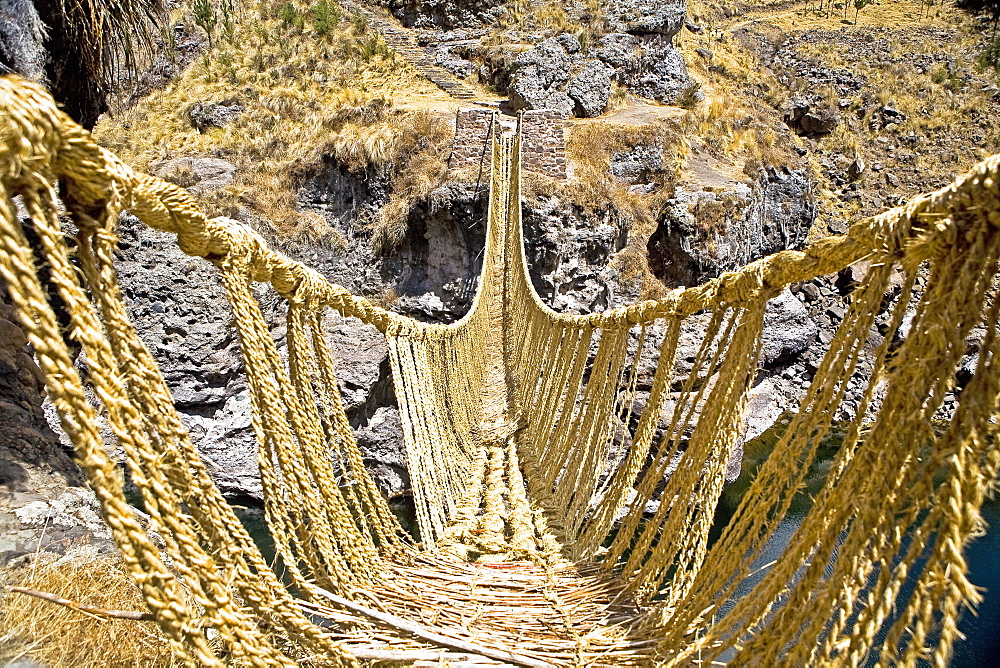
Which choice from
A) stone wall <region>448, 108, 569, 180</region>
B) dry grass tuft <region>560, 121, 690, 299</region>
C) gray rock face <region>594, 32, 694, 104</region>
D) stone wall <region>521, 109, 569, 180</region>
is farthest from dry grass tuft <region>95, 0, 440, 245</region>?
gray rock face <region>594, 32, 694, 104</region>

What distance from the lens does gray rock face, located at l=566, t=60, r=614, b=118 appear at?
29.6 ft

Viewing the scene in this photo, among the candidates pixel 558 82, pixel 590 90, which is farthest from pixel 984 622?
pixel 558 82

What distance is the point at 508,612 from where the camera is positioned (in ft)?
3.34

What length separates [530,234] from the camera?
632 centimetres

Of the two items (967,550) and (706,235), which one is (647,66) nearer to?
(706,235)

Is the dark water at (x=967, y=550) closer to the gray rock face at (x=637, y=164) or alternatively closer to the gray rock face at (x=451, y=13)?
the gray rock face at (x=637, y=164)

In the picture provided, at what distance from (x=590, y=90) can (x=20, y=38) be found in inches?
319

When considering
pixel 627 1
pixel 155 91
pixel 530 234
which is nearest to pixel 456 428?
pixel 530 234

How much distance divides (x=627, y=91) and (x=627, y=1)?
9.84ft

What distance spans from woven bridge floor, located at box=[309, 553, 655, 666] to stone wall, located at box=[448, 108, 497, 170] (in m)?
6.20

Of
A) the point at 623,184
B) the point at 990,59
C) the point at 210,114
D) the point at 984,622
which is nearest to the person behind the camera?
the point at 984,622

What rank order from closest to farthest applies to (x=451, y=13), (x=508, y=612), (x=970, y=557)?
(x=508, y=612), (x=970, y=557), (x=451, y=13)

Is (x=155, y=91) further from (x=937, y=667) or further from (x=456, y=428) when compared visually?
(x=937, y=667)

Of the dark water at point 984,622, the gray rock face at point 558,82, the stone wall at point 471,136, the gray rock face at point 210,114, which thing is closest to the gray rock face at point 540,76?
the gray rock face at point 558,82
